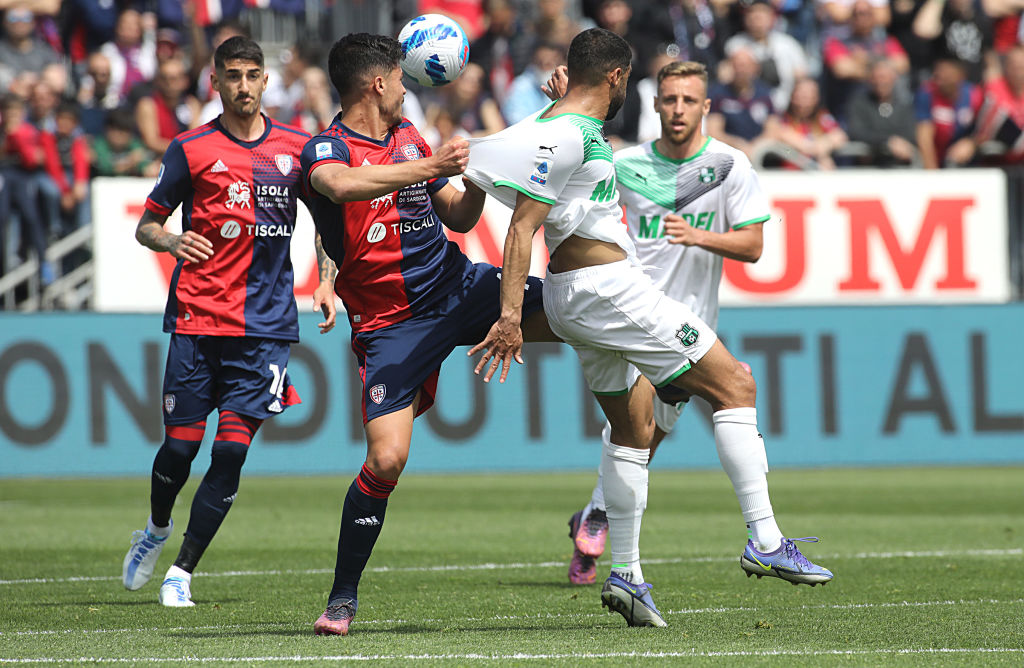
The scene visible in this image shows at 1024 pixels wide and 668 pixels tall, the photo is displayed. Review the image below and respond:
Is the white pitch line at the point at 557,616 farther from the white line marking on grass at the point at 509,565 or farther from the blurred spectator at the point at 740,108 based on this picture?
the blurred spectator at the point at 740,108

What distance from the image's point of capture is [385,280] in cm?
635

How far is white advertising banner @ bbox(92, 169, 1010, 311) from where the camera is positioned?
15.2 m

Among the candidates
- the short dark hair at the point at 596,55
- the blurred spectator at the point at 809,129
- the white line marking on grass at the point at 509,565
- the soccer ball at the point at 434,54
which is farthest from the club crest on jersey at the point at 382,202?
the blurred spectator at the point at 809,129

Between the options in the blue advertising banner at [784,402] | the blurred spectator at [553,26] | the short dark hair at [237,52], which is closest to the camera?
the short dark hair at [237,52]

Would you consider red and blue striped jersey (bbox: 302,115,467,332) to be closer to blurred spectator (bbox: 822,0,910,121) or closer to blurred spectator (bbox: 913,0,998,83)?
blurred spectator (bbox: 822,0,910,121)

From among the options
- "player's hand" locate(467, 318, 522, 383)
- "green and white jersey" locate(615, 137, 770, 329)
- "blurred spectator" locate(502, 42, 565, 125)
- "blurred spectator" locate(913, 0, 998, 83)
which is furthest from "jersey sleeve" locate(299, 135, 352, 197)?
"blurred spectator" locate(913, 0, 998, 83)

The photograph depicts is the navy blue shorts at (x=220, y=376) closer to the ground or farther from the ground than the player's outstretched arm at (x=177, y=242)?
closer to the ground

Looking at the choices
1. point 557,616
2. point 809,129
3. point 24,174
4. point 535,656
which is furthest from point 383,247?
point 809,129

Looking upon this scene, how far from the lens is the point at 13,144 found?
14.8 metres

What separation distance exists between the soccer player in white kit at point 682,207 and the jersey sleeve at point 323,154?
201cm

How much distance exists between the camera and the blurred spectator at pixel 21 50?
655 inches

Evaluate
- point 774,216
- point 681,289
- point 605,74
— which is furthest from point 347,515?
point 774,216

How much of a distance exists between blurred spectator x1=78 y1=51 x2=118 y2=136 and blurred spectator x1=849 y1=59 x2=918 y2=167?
8276mm

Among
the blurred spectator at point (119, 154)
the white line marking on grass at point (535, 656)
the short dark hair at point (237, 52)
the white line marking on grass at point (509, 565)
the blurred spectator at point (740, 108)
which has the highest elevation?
the blurred spectator at point (740, 108)
